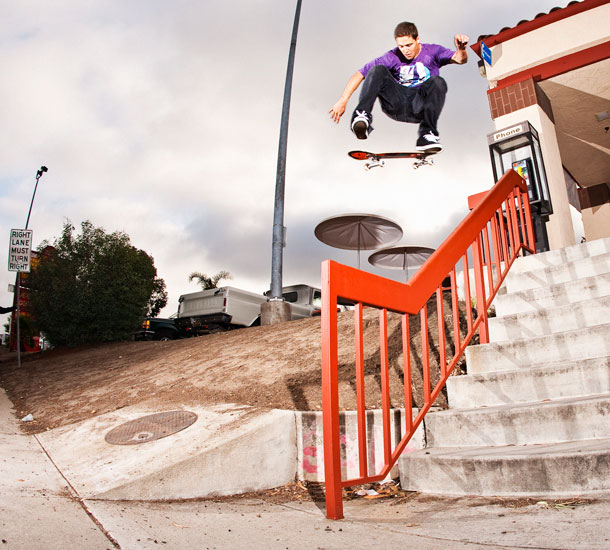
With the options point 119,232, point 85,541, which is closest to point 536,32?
point 85,541

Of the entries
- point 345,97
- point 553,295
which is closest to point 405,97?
point 345,97

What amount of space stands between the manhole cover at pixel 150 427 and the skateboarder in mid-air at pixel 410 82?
365 cm

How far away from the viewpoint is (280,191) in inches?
380

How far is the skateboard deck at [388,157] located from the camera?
5.65 metres

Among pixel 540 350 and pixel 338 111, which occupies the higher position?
pixel 338 111

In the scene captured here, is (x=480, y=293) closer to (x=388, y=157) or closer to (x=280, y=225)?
(x=388, y=157)

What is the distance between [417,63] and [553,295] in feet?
10.4

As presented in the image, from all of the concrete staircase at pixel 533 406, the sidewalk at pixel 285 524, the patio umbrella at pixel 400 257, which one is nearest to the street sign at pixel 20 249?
the patio umbrella at pixel 400 257

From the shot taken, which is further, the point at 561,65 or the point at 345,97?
the point at 561,65

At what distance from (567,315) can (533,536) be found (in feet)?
7.67

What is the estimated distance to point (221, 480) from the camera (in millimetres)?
2701

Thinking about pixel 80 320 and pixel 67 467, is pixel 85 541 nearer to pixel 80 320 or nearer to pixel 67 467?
pixel 67 467

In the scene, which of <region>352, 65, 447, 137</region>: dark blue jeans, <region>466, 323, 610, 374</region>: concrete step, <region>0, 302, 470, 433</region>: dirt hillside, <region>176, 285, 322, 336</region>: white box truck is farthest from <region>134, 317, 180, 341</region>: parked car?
<region>466, 323, 610, 374</region>: concrete step

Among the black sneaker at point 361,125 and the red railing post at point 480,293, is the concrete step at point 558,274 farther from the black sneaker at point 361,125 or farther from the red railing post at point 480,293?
the black sneaker at point 361,125
